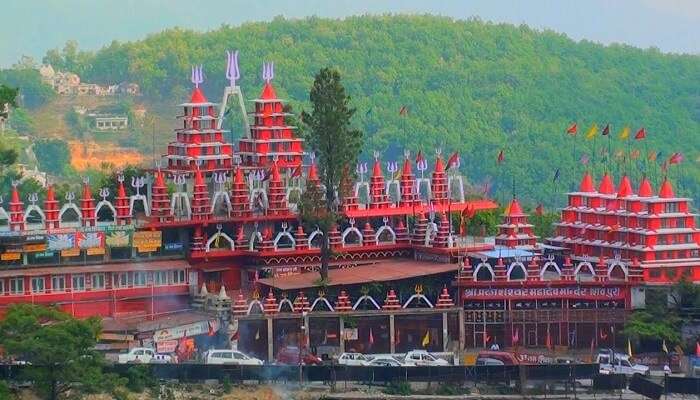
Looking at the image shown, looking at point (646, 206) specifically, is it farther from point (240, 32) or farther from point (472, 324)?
point (240, 32)

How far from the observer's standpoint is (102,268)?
2936 inches

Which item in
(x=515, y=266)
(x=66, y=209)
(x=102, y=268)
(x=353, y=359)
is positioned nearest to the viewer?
(x=353, y=359)

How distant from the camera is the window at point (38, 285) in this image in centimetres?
7331

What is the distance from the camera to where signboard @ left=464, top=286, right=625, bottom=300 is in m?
75.6

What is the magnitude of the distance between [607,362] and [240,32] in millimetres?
95197

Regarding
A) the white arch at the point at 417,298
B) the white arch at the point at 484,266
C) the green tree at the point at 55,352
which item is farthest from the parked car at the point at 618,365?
the green tree at the point at 55,352

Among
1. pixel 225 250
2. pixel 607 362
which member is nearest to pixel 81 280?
pixel 225 250

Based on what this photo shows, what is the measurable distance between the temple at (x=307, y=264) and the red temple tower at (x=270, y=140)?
1.25 m

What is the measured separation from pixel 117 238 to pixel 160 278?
1.84 m

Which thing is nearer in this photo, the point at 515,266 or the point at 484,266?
the point at 515,266

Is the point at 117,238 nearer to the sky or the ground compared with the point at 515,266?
nearer to the sky

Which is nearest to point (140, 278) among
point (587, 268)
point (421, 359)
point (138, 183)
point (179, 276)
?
point (179, 276)

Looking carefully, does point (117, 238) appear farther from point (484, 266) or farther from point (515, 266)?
point (515, 266)

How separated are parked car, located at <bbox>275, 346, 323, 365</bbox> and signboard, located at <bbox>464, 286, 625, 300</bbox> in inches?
238
